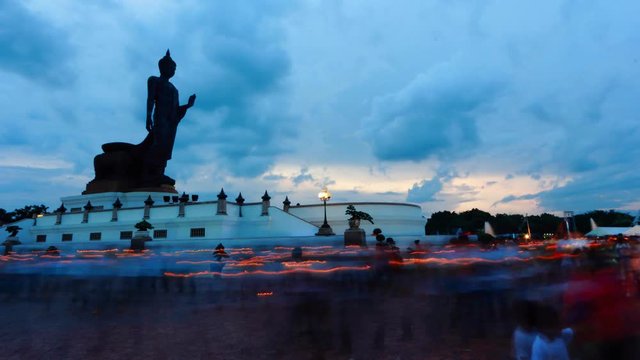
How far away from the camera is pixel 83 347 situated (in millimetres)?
7145

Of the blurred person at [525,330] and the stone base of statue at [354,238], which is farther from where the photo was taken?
the stone base of statue at [354,238]

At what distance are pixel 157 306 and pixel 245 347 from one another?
5328 millimetres

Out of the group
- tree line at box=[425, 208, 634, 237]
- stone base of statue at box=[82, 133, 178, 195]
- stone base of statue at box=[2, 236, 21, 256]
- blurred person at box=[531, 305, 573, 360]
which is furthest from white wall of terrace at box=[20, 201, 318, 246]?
tree line at box=[425, 208, 634, 237]

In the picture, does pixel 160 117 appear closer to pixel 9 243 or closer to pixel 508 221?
pixel 9 243

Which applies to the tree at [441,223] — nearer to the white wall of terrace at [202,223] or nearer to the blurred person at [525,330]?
the white wall of terrace at [202,223]

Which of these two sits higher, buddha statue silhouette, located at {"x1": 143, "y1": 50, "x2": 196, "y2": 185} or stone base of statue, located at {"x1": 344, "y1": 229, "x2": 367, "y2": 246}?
buddha statue silhouette, located at {"x1": 143, "y1": 50, "x2": 196, "y2": 185}

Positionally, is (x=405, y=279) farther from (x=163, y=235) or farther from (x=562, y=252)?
(x=163, y=235)

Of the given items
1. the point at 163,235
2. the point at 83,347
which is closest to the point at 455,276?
the point at 83,347

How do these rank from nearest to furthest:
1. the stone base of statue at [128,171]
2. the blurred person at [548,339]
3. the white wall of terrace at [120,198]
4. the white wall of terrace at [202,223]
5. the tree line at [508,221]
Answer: the blurred person at [548,339]
the white wall of terrace at [202,223]
the white wall of terrace at [120,198]
the stone base of statue at [128,171]
the tree line at [508,221]

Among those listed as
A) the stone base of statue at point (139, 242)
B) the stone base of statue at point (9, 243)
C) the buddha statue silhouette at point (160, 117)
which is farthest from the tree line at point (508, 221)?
the stone base of statue at point (9, 243)

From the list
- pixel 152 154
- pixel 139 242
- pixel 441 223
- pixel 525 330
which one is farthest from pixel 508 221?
pixel 525 330

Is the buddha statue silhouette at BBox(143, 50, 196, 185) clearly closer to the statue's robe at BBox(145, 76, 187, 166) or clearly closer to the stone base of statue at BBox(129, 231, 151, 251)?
the statue's robe at BBox(145, 76, 187, 166)

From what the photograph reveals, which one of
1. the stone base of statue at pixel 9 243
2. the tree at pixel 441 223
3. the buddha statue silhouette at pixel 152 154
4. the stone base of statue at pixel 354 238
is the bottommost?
the stone base of statue at pixel 354 238

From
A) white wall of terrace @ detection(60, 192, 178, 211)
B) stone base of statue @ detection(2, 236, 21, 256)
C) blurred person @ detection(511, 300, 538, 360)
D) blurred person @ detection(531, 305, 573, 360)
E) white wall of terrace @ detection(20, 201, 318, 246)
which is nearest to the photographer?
blurred person @ detection(531, 305, 573, 360)
